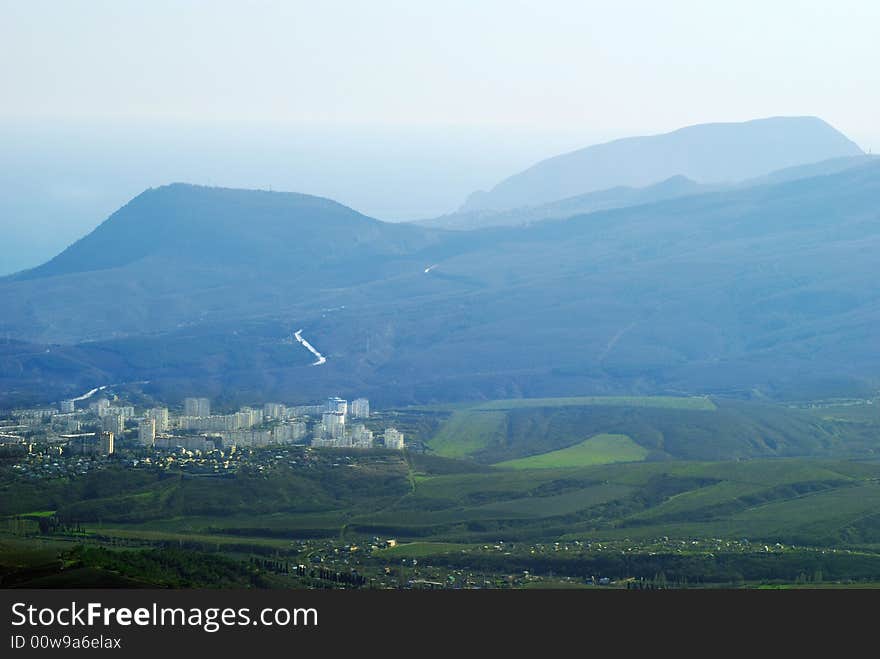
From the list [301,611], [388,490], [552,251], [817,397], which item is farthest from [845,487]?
[552,251]

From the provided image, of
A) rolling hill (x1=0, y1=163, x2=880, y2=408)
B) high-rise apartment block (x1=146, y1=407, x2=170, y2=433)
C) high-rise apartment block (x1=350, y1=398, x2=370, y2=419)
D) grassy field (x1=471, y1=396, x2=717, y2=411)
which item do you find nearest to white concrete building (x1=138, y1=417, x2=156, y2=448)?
high-rise apartment block (x1=146, y1=407, x2=170, y2=433)

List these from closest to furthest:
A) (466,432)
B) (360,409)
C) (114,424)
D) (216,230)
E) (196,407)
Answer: (114,424), (196,407), (466,432), (360,409), (216,230)

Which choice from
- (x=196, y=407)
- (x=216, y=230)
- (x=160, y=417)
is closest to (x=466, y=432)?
(x=196, y=407)

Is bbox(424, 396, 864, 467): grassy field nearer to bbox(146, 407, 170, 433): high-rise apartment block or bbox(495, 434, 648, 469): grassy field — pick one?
bbox(495, 434, 648, 469): grassy field

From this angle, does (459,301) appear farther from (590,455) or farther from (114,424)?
(114,424)

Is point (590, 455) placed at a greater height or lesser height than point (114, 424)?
lesser

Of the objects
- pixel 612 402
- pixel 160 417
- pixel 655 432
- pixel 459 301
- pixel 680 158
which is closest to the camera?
pixel 160 417

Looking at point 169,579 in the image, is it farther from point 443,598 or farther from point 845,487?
point 845,487
